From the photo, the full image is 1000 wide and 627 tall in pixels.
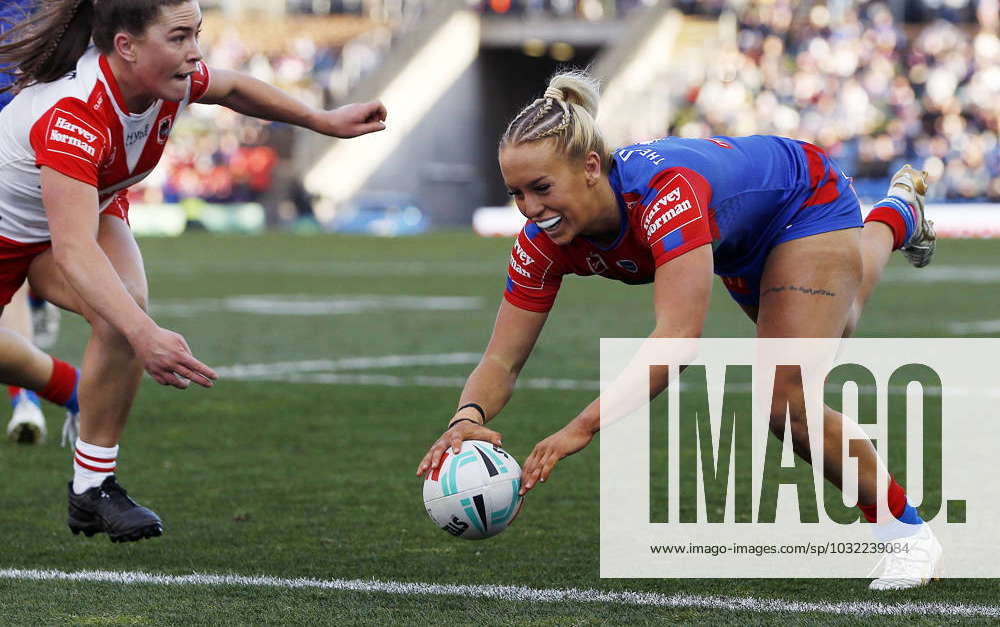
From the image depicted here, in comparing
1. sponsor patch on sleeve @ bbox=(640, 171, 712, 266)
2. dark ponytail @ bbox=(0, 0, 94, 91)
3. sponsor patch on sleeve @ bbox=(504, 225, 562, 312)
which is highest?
dark ponytail @ bbox=(0, 0, 94, 91)

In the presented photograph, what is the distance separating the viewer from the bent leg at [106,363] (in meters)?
5.64

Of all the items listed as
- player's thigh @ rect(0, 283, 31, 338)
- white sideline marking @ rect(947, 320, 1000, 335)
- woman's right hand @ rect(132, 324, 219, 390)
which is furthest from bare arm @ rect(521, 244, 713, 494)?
white sideline marking @ rect(947, 320, 1000, 335)

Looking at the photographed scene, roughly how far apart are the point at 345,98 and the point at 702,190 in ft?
133

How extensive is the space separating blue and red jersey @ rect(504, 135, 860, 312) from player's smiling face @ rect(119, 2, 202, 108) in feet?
3.87

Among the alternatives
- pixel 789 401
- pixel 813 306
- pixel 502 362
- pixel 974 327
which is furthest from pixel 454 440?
pixel 974 327

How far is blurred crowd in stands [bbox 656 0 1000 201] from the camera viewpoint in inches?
1364

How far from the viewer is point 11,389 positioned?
8.57m

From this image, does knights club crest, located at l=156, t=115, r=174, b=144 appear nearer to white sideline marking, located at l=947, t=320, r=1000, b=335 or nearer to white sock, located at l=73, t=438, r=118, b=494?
white sock, located at l=73, t=438, r=118, b=494

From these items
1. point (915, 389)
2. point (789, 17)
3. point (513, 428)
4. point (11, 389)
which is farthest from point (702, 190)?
point (789, 17)

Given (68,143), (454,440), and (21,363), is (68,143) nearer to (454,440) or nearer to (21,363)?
(454,440)

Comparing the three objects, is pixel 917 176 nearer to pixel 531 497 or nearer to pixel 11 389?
pixel 531 497

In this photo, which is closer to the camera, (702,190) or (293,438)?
(702,190)

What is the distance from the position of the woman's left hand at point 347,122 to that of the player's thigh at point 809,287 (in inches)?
62.9

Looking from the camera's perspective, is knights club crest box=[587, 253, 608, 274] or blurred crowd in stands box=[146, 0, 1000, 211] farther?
blurred crowd in stands box=[146, 0, 1000, 211]
